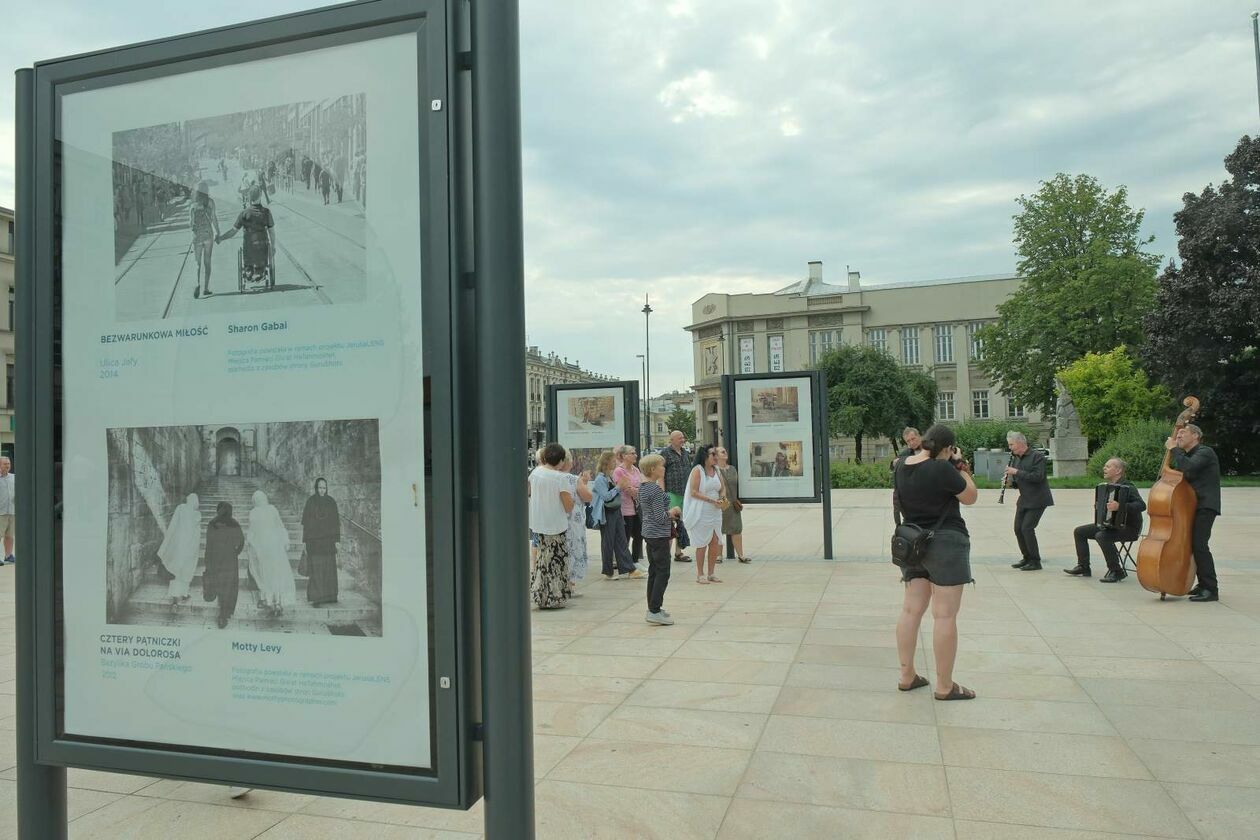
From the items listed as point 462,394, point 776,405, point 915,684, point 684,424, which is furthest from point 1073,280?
point 684,424

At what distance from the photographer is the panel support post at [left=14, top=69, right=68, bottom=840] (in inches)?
105

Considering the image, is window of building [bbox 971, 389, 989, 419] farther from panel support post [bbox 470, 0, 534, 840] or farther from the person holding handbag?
panel support post [bbox 470, 0, 534, 840]

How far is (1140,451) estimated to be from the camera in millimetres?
32062

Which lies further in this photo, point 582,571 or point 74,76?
point 582,571

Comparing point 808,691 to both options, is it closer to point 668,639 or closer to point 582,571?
point 668,639

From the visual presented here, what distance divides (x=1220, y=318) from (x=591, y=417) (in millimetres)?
29408

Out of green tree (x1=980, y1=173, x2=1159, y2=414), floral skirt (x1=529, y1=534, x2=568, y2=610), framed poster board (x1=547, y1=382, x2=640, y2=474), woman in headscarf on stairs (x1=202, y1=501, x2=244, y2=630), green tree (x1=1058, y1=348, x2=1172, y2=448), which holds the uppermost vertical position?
green tree (x1=980, y1=173, x2=1159, y2=414)

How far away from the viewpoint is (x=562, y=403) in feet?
50.5

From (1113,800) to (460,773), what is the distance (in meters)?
3.25

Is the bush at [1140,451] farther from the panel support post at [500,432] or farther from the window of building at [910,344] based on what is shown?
the window of building at [910,344]

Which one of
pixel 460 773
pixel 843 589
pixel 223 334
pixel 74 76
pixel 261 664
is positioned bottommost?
pixel 843 589

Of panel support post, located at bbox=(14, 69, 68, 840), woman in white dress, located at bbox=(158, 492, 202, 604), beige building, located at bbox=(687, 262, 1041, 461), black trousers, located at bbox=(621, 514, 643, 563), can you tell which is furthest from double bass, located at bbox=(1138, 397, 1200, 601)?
beige building, located at bbox=(687, 262, 1041, 461)

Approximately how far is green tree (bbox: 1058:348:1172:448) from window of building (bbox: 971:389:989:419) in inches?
1453

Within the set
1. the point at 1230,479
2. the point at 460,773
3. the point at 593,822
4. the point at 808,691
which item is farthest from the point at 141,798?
the point at 1230,479
